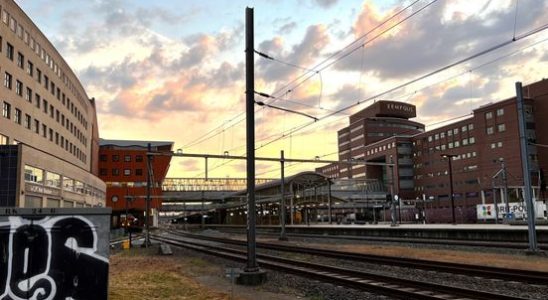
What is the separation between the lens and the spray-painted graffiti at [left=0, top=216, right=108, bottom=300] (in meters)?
6.82

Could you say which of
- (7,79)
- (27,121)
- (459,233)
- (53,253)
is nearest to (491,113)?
(459,233)

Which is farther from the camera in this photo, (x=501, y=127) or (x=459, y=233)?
(x=501, y=127)

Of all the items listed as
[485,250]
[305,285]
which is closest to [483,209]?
[485,250]

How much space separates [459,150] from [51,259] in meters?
128

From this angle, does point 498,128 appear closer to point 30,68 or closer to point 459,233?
point 459,233

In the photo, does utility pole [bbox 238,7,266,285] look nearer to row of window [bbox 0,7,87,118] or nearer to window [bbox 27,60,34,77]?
row of window [bbox 0,7,87,118]

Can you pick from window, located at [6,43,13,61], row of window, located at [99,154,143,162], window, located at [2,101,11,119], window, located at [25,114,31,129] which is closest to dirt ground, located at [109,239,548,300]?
window, located at [2,101,11,119]

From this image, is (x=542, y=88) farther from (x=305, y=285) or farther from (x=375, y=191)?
(x=305, y=285)

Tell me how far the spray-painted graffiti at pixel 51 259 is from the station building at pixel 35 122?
44184 mm

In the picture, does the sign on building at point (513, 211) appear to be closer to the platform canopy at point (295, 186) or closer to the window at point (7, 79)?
the platform canopy at point (295, 186)

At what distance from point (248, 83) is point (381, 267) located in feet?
31.0

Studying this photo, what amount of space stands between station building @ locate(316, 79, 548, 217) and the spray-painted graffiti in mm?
81135

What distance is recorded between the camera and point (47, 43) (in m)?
69.4

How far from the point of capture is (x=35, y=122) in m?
64.4
